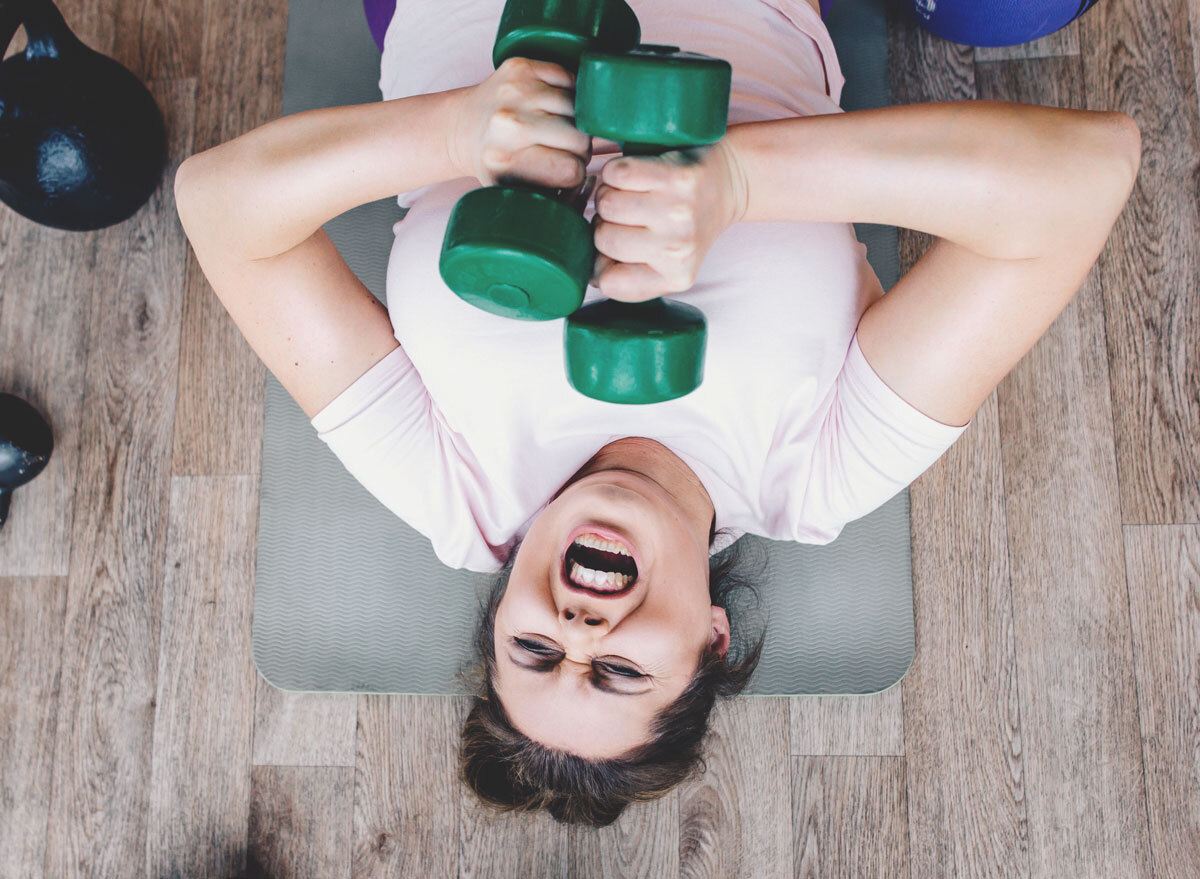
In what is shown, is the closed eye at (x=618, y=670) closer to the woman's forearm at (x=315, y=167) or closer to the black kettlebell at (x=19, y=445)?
the woman's forearm at (x=315, y=167)

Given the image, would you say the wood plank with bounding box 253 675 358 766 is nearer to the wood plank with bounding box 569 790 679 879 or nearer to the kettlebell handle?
the wood plank with bounding box 569 790 679 879

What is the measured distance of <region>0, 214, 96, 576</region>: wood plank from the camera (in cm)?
137

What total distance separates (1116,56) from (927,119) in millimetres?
842

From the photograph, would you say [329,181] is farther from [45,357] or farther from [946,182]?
[45,357]

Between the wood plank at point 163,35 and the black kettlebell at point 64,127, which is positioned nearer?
the black kettlebell at point 64,127

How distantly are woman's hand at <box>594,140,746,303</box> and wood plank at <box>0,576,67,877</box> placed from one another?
1201mm

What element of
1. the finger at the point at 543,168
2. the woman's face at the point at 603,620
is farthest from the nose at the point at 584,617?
the finger at the point at 543,168

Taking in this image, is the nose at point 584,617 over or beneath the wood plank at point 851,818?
over

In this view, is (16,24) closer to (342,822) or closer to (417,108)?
(417,108)

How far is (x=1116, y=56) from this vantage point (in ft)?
4.30

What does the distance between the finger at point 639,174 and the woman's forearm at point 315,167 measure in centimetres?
21

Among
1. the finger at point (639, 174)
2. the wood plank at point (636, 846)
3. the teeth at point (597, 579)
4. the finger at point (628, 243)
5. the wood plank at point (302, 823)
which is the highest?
the finger at point (639, 174)

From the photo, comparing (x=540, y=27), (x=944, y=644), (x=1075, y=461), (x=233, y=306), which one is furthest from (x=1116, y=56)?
(x=233, y=306)

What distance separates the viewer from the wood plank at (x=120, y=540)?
4.35 ft
